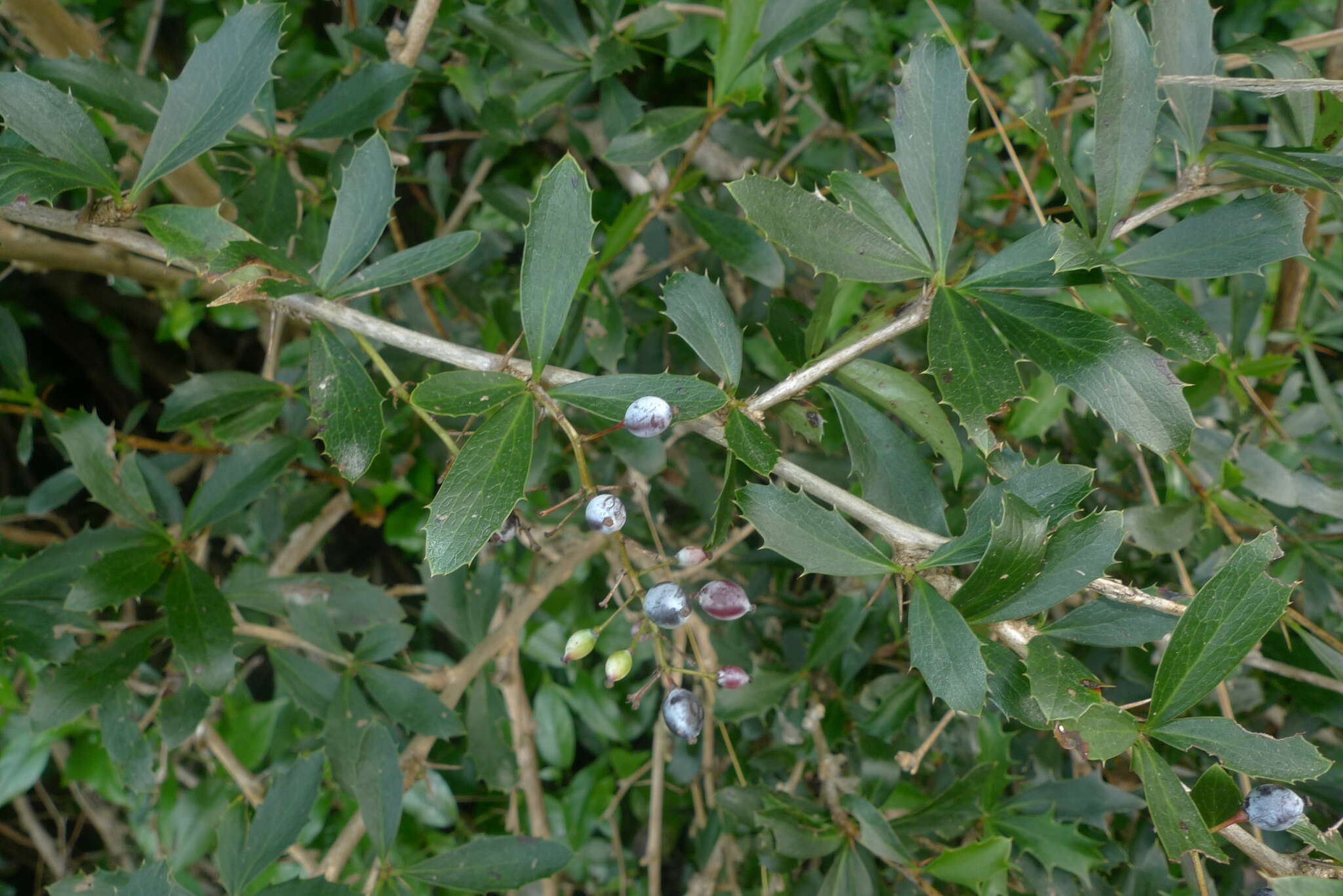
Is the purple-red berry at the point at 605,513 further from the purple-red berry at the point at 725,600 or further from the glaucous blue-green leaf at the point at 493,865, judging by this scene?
the glaucous blue-green leaf at the point at 493,865

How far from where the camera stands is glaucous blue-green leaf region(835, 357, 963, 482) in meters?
0.90

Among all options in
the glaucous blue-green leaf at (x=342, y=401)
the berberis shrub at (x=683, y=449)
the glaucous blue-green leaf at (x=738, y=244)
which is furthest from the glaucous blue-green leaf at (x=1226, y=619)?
the glaucous blue-green leaf at (x=342, y=401)

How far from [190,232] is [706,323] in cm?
56

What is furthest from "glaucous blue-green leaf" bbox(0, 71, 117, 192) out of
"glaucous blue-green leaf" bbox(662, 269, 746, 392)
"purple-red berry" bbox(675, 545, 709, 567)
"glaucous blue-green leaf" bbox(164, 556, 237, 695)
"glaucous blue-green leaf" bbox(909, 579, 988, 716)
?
"glaucous blue-green leaf" bbox(909, 579, 988, 716)

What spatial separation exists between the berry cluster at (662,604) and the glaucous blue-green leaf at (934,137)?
12.5 inches

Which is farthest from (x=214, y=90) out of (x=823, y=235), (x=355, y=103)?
(x=823, y=235)

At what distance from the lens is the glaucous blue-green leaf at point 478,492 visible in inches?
29.1

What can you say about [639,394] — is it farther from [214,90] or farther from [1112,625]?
[214,90]

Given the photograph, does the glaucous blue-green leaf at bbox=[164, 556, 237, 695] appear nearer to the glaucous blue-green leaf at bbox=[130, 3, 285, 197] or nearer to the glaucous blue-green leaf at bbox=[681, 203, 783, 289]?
the glaucous blue-green leaf at bbox=[130, 3, 285, 197]

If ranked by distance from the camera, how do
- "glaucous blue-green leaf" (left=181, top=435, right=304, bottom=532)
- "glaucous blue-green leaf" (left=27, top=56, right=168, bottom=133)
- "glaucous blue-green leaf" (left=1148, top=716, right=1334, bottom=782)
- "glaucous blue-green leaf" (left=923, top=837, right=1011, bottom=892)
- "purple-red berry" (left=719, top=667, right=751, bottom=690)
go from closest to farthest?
"glaucous blue-green leaf" (left=1148, top=716, right=1334, bottom=782) < "purple-red berry" (left=719, top=667, right=751, bottom=690) < "glaucous blue-green leaf" (left=923, top=837, right=1011, bottom=892) < "glaucous blue-green leaf" (left=27, top=56, right=168, bottom=133) < "glaucous blue-green leaf" (left=181, top=435, right=304, bottom=532)

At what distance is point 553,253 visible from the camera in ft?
2.71

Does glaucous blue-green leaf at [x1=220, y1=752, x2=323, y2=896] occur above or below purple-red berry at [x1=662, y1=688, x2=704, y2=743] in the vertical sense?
below

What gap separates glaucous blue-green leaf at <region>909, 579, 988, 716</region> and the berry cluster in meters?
0.17

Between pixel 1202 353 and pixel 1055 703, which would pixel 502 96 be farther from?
pixel 1055 703
